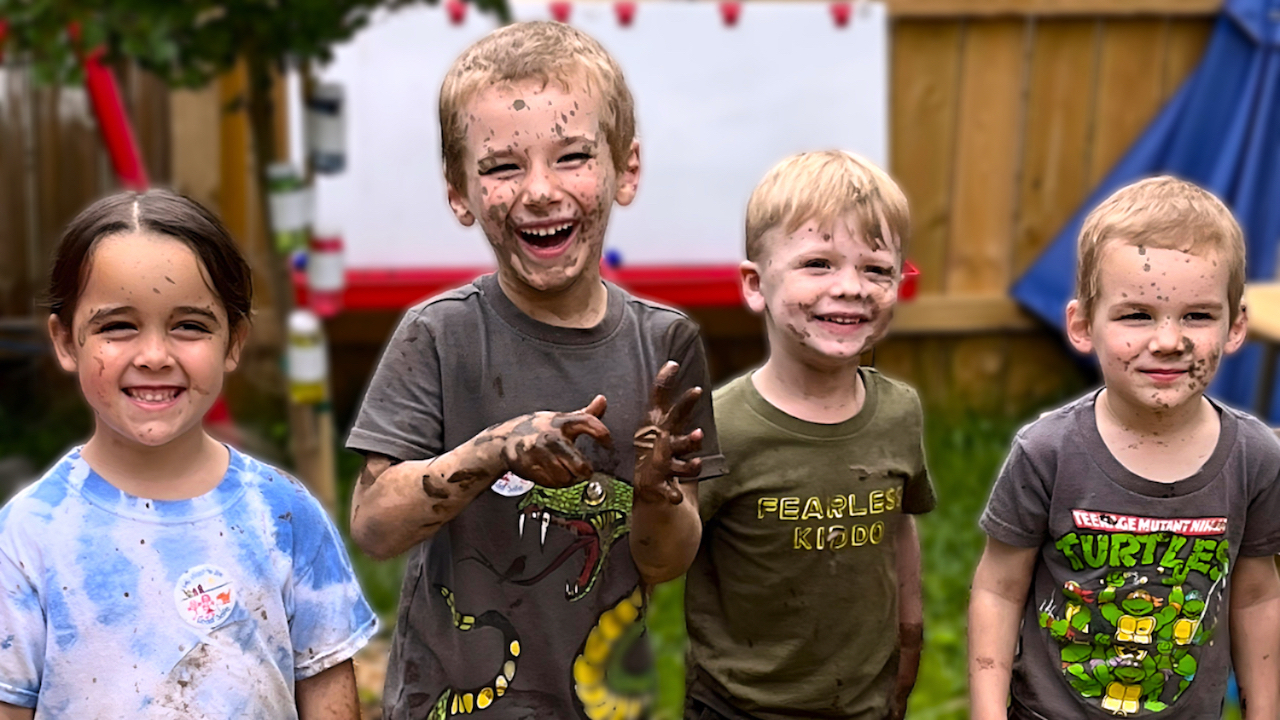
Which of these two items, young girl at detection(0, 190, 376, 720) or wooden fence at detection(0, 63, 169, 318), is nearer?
young girl at detection(0, 190, 376, 720)

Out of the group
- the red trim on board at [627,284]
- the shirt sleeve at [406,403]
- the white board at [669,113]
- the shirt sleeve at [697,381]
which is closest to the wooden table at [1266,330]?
the red trim on board at [627,284]

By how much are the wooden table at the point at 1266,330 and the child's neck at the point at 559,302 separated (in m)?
2.63

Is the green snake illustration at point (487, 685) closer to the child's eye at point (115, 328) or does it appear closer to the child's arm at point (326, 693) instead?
the child's arm at point (326, 693)

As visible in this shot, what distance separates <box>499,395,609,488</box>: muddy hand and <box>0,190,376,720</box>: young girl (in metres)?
0.35

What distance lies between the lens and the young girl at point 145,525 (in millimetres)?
1733

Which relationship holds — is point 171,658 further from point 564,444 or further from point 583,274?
point 583,274

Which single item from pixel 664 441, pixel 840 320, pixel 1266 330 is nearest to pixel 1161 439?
pixel 840 320

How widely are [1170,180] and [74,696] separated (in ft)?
5.38

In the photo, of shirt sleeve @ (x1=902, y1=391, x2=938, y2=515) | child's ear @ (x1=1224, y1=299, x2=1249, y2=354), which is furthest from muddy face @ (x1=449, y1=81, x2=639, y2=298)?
child's ear @ (x1=1224, y1=299, x2=1249, y2=354)

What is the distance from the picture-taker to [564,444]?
172cm

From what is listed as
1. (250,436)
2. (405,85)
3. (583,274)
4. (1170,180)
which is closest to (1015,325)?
(405,85)

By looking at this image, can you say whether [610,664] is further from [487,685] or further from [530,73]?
[530,73]

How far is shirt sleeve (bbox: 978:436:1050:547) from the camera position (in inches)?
82.3

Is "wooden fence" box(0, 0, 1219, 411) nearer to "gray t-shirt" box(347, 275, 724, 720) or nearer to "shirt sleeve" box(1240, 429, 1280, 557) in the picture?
"gray t-shirt" box(347, 275, 724, 720)
